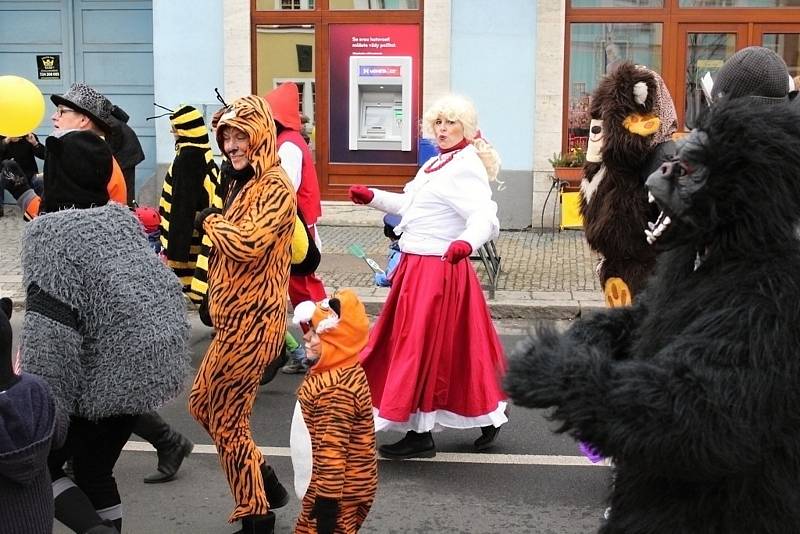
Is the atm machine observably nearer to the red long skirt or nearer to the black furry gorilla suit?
the red long skirt

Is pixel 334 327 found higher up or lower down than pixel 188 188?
lower down

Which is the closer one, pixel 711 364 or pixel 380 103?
pixel 711 364

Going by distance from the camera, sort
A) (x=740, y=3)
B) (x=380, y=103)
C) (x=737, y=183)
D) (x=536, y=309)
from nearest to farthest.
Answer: (x=737, y=183) → (x=536, y=309) → (x=740, y=3) → (x=380, y=103)

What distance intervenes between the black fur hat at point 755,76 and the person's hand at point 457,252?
60.8 inches

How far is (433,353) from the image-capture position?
17.0ft

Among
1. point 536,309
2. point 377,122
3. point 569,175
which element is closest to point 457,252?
point 536,309

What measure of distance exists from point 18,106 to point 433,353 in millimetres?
2278

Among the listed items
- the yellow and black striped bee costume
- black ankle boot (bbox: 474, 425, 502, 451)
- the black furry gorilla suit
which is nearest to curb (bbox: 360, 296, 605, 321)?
the yellow and black striped bee costume

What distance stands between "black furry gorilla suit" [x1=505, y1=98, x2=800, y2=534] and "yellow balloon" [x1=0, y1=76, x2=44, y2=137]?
3303 millimetres

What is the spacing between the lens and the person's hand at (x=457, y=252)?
184 inches

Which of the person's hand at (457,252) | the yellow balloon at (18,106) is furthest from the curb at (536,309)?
the yellow balloon at (18,106)

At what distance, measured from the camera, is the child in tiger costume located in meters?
3.46

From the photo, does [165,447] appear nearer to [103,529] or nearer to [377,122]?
[103,529]

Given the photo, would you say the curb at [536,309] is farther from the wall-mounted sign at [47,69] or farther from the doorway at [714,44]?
the wall-mounted sign at [47,69]
